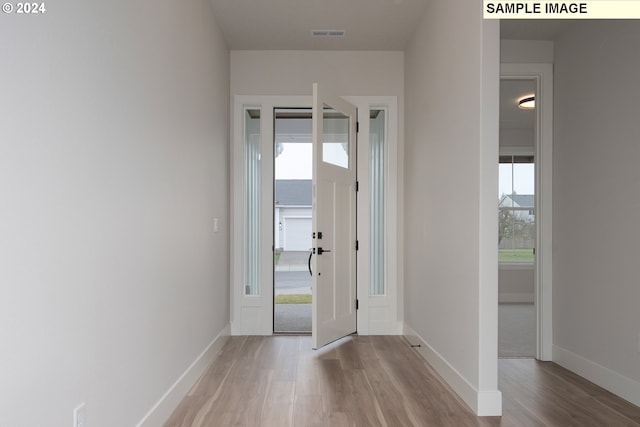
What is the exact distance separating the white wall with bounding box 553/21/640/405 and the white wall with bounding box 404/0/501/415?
109cm

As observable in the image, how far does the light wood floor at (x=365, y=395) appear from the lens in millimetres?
2529

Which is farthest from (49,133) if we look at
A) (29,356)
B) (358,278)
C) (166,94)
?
(358,278)

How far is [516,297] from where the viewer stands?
22.6 ft

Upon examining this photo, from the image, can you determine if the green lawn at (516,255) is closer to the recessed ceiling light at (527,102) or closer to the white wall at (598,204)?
the recessed ceiling light at (527,102)

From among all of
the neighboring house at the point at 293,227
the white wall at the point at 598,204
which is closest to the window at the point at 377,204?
the white wall at the point at 598,204

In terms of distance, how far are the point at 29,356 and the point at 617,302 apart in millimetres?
3419

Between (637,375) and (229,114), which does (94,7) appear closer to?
(229,114)

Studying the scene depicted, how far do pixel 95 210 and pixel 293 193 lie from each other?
44.2ft

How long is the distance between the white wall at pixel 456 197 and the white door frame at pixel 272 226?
323 mm

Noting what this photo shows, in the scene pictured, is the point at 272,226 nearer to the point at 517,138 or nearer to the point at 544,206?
the point at 544,206

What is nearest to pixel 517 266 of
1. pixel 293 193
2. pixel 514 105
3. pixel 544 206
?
pixel 514 105

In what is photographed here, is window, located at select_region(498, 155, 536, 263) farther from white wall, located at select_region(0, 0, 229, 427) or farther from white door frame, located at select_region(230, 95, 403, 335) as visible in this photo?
white wall, located at select_region(0, 0, 229, 427)

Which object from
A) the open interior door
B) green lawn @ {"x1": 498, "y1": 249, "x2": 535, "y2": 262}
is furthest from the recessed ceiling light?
the open interior door

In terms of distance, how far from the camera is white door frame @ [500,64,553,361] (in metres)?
3.80
